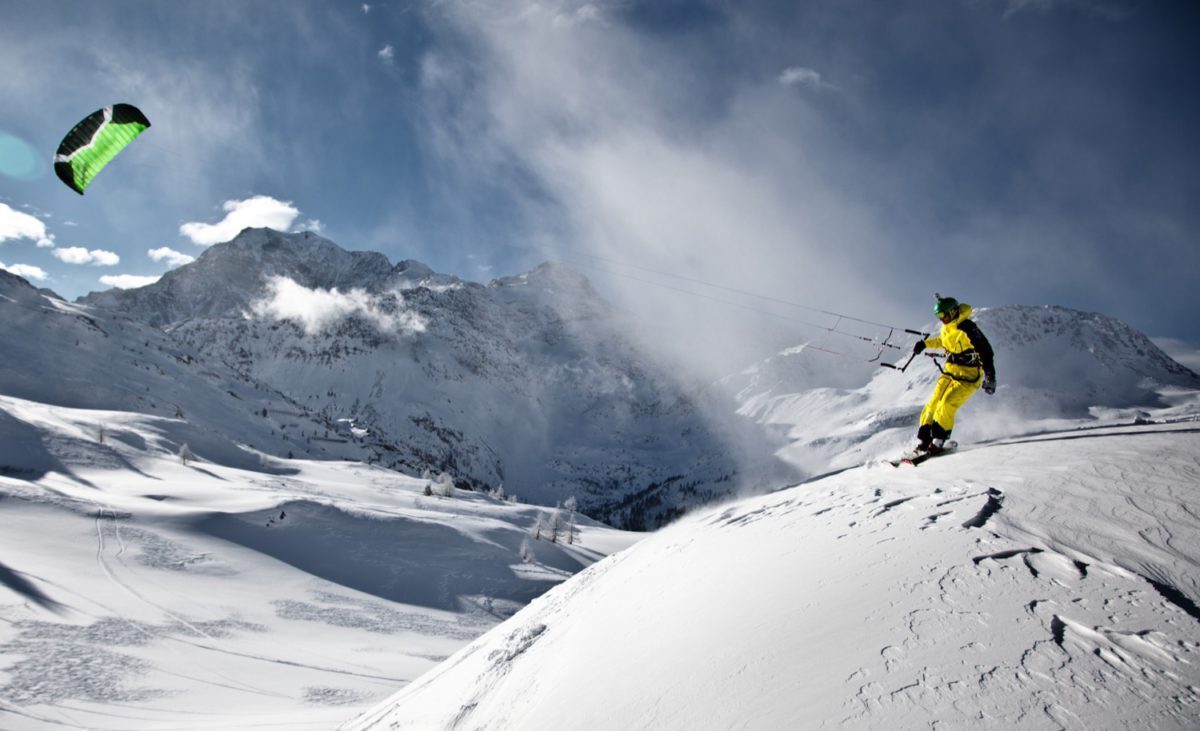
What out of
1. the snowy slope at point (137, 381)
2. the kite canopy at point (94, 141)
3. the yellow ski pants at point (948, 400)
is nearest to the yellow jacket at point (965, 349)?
the yellow ski pants at point (948, 400)

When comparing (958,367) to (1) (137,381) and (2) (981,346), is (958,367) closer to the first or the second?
(2) (981,346)

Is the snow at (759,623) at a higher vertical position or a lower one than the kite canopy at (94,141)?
lower

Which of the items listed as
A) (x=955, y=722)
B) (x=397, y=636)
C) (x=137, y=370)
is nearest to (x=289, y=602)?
(x=397, y=636)

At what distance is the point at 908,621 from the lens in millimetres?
3881

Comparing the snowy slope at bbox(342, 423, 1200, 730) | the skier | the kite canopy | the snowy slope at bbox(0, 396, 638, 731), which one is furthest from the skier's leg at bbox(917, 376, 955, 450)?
the kite canopy

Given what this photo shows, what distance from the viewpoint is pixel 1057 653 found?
3201mm

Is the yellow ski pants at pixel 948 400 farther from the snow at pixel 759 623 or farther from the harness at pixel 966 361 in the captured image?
the snow at pixel 759 623

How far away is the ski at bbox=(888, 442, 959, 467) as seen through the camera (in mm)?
9969

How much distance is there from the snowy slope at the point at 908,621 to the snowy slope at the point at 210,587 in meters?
9.85

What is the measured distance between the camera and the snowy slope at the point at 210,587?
1401 cm

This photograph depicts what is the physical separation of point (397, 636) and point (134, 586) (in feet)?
34.9

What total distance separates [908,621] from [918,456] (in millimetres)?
7571

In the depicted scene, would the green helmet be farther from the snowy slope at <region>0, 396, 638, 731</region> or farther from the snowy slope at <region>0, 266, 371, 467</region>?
the snowy slope at <region>0, 266, 371, 467</region>

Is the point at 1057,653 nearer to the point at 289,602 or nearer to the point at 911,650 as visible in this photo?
the point at 911,650
